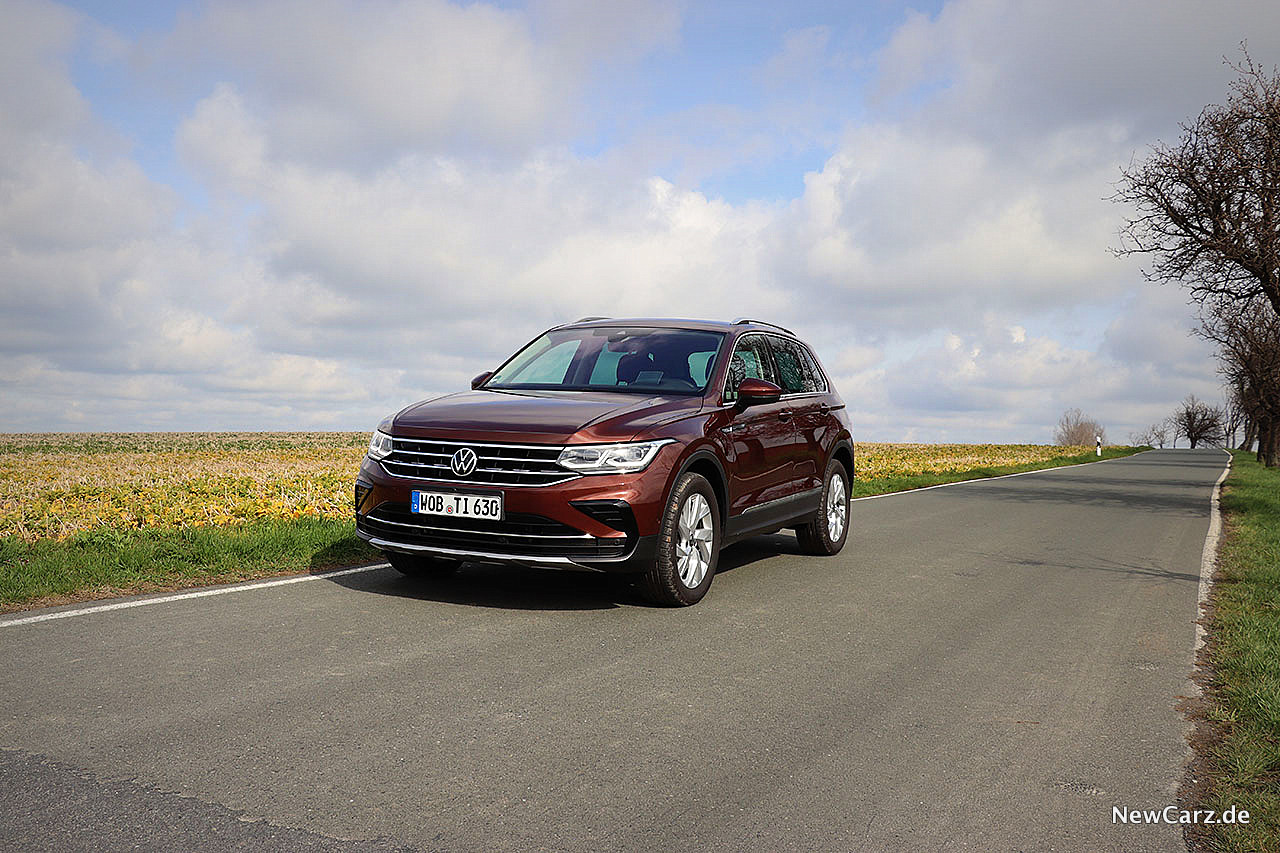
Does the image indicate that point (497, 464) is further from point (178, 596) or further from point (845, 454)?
point (845, 454)

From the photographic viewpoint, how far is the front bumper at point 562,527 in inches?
241

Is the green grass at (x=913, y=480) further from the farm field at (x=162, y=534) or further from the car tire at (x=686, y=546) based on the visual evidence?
the car tire at (x=686, y=546)

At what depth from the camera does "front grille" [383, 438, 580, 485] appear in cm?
617

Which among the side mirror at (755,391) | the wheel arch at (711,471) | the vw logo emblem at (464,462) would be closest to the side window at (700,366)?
the side mirror at (755,391)

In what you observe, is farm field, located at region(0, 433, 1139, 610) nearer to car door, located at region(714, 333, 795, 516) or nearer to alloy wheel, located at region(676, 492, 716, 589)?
alloy wheel, located at region(676, 492, 716, 589)

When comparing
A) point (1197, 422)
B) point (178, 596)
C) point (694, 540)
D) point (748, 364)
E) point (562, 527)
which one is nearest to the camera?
point (562, 527)

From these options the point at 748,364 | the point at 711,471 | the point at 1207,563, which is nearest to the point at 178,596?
the point at 711,471

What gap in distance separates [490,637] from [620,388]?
2.44 meters

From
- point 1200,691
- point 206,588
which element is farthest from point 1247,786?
point 206,588

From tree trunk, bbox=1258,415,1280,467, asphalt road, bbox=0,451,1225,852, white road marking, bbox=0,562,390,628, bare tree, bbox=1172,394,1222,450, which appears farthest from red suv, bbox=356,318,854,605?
bare tree, bbox=1172,394,1222,450

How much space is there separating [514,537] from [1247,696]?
12.8 ft

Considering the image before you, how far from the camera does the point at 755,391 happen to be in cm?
729

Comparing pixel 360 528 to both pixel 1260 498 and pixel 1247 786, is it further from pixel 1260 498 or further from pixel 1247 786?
pixel 1260 498

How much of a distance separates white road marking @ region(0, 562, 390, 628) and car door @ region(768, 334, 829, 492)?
3.53m
